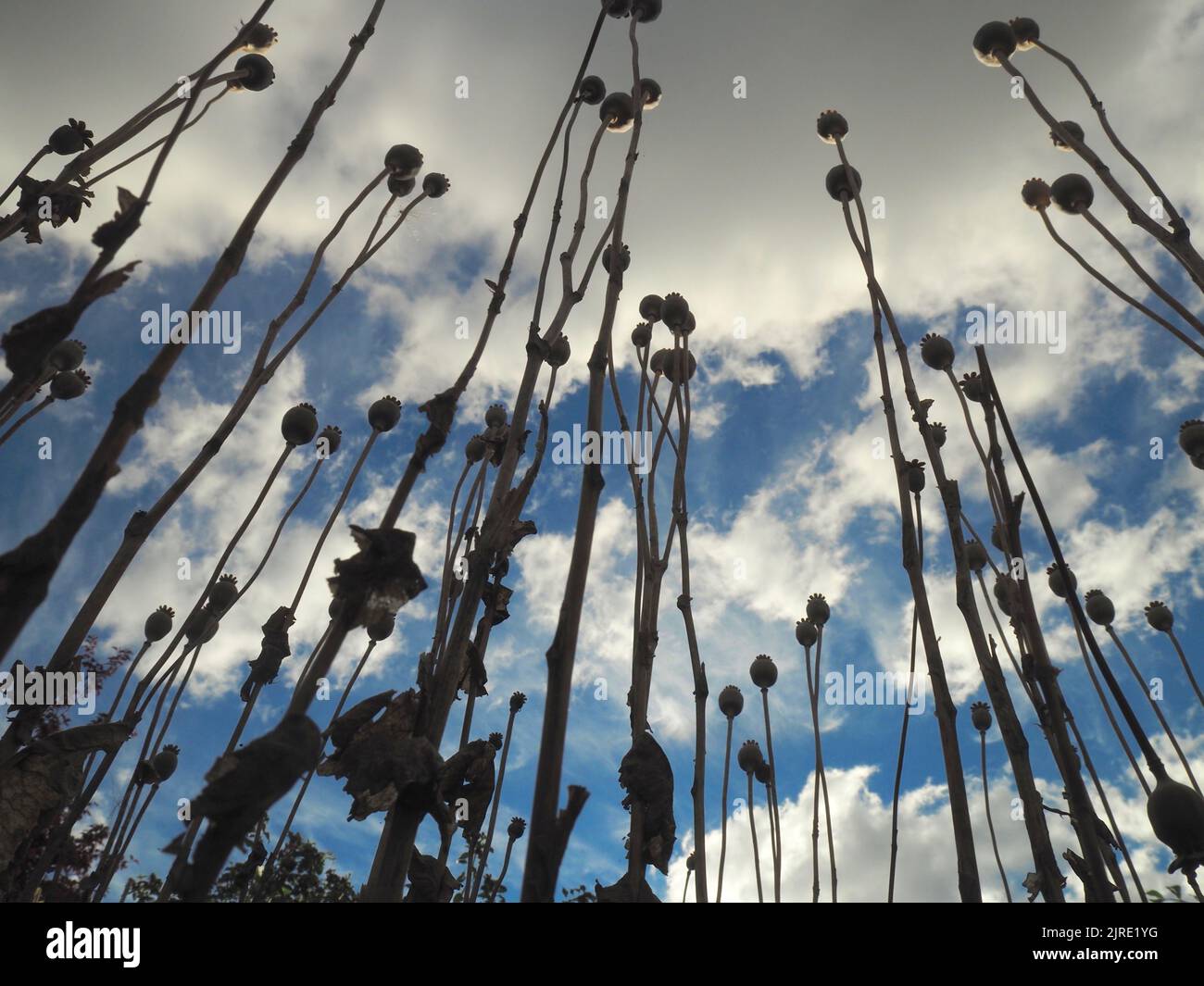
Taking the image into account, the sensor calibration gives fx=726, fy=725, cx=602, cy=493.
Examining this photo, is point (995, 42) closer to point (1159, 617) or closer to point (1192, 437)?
point (1192, 437)

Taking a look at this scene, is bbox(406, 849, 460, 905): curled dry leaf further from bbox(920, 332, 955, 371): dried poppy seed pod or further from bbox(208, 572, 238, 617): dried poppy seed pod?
bbox(920, 332, 955, 371): dried poppy seed pod

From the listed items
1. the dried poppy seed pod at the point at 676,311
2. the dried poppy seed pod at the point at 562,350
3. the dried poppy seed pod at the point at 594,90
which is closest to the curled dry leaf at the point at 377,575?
the dried poppy seed pod at the point at 562,350

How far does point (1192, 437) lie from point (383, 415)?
12.0ft

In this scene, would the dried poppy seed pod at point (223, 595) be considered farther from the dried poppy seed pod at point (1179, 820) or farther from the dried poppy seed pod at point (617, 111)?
the dried poppy seed pod at point (1179, 820)

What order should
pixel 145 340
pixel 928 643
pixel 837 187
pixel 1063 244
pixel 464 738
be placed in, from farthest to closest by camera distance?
pixel 837 187 < pixel 1063 244 < pixel 145 340 < pixel 464 738 < pixel 928 643

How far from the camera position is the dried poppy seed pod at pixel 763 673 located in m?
4.07

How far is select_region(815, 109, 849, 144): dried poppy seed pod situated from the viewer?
340cm

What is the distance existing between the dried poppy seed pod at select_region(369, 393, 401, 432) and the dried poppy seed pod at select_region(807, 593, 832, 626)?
2.49m

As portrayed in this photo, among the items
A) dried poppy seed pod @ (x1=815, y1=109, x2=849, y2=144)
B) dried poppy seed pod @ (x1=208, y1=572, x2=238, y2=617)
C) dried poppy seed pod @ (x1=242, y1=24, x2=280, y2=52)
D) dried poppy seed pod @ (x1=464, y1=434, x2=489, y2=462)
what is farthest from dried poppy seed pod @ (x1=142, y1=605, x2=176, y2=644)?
dried poppy seed pod @ (x1=815, y1=109, x2=849, y2=144)
